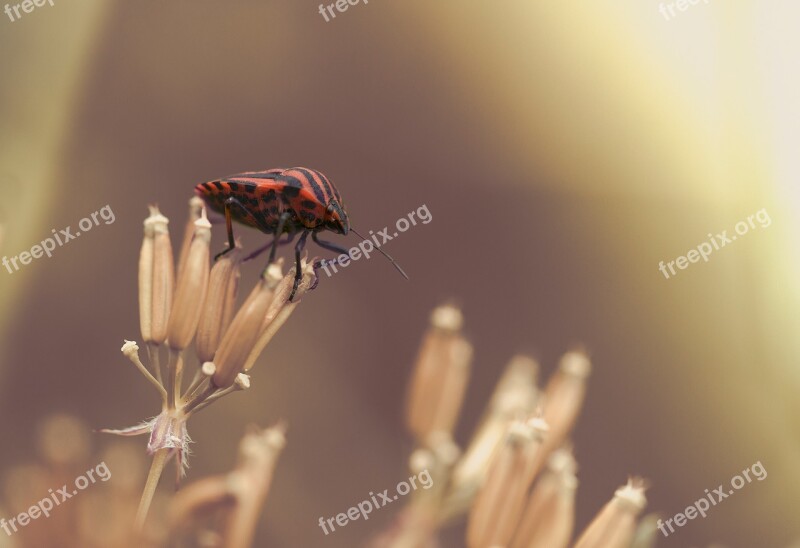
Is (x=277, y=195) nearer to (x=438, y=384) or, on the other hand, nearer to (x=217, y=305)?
(x=217, y=305)

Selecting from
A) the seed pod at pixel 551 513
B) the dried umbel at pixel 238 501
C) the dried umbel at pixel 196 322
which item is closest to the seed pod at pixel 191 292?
the dried umbel at pixel 196 322

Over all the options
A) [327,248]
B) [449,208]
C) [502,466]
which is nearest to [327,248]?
[327,248]

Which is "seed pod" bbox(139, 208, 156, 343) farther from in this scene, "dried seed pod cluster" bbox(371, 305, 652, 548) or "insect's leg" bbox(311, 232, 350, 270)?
"dried seed pod cluster" bbox(371, 305, 652, 548)

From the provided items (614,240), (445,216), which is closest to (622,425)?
(614,240)

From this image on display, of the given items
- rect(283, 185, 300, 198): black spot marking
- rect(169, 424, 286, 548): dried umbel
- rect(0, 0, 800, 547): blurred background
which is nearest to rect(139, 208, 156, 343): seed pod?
rect(283, 185, 300, 198): black spot marking

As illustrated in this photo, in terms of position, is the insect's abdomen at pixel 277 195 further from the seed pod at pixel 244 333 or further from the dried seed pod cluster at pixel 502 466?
the dried seed pod cluster at pixel 502 466

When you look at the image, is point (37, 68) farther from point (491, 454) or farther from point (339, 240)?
point (491, 454)
